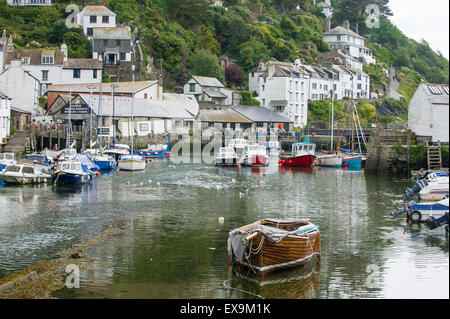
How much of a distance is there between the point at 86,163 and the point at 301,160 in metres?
23.9

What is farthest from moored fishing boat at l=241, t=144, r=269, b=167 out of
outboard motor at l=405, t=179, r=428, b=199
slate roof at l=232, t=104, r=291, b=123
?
slate roof at l=232, t=104, r=291, b=123

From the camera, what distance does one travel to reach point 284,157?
66938 millimetres

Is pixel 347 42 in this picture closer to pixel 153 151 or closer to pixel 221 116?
pixel 221 116

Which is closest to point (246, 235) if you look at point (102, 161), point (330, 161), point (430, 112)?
point (102, 161)

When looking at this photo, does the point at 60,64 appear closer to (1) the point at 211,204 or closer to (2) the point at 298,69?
(2) the point at 298,69

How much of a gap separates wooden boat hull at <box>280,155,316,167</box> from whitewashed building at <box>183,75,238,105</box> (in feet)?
102

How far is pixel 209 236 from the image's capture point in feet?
89.5

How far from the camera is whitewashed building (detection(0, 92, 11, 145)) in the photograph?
58.4m

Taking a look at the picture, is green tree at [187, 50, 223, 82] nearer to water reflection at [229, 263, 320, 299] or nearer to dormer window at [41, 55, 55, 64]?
dormer window at [41, 55, 55, 64]

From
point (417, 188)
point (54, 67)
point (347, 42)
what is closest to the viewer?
point (417, 188)

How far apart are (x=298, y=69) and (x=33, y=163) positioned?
65.8m

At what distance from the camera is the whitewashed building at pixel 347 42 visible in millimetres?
134250
